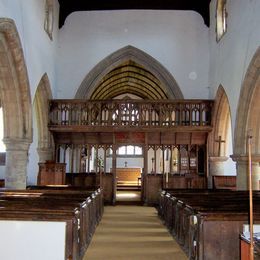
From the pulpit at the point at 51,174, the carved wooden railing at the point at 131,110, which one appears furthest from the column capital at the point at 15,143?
the carved wooden railing at the point at 131,110

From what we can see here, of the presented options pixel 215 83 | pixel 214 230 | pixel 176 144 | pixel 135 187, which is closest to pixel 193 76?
pixel 215 83

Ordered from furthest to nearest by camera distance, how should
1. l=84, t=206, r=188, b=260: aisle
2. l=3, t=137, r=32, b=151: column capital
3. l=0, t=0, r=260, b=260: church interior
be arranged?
l=3, t=137, r=32, b=151: column capital < l=0, t=0, r=260, b=260: church interior < l=84, t=206, r=188, b=260: aisle

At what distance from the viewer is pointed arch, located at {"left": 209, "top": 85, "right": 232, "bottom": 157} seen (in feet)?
38.2

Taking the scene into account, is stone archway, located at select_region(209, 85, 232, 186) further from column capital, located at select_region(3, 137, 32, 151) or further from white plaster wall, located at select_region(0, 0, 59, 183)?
column capital, located at select_region(3, 137, 32, 151)

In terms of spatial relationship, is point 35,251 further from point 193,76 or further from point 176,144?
point 193,76

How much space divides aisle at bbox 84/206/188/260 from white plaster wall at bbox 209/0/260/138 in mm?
3826

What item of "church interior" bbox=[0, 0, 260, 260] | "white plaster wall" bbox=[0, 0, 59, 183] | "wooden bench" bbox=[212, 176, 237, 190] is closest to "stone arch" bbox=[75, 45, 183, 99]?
"church interior" bbox=[0, 0, 260, 260]

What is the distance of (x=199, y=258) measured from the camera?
4.17 meters

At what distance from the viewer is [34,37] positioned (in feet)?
32.7

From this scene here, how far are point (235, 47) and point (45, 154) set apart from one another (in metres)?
6.08

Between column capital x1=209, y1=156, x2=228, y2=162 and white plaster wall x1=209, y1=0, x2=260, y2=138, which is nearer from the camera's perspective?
white plaster wall x1=209, y1=0, x2=260, y2=138

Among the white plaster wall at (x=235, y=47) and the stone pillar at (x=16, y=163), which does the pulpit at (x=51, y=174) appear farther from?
the white plaster wall at (x=235, y=47)

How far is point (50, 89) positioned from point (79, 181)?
2.98 meters

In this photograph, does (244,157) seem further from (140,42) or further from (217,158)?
(140,42)
